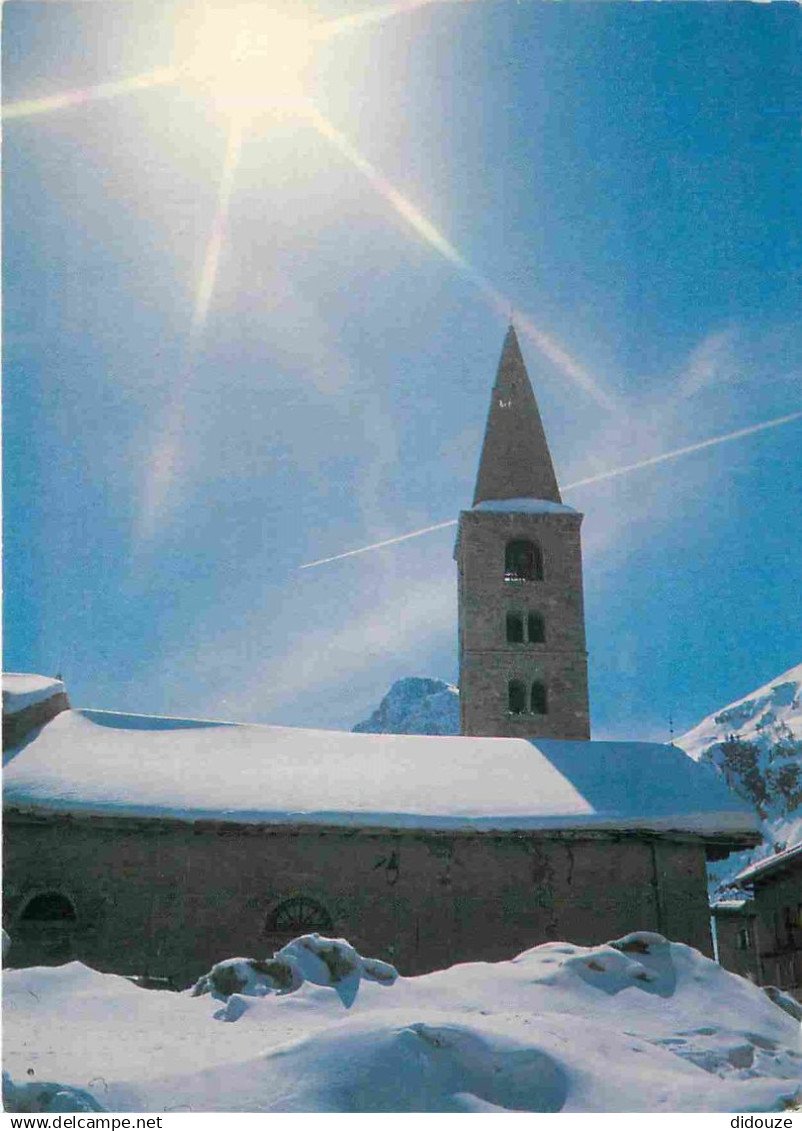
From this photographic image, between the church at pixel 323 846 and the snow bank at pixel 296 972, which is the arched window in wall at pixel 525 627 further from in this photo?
the snow bank at pixel 296 972

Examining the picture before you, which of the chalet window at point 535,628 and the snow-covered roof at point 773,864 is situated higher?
the chalet window at point 535,628

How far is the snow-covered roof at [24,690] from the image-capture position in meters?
16.0

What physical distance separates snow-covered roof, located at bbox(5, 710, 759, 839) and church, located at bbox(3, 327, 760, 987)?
5 cm

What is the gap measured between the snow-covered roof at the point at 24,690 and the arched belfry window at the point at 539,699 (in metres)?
15.3

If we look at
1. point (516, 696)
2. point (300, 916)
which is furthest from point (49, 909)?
point (516, 696)

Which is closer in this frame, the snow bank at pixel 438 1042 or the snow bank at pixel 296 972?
the snow bank at pixel 438 1042

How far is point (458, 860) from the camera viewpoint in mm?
14453

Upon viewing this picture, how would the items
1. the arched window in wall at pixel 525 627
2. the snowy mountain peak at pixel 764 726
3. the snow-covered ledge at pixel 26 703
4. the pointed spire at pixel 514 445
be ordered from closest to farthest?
the snow-covered ledge at pixel 26 703 → the arched window in wall at pixel 525 627 → the pointed spire at pixel 514 445 → the snowy mountain peak at pixel 764 726

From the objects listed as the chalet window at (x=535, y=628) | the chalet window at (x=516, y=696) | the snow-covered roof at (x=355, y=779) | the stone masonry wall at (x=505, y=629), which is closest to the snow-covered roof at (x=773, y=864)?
the snow-covered roof at (x=355, y=779)

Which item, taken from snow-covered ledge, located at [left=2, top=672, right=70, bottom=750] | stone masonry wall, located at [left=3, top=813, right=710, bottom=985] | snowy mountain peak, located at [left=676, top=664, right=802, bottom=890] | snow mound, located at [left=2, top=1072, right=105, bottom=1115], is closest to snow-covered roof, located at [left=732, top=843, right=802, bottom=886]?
stone masonry wall, located at [left=3, top=813, right=710, bottom=985]

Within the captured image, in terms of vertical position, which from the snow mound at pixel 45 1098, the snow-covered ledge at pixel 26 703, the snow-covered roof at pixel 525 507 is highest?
the snow-covered roof at pixel 525 507
